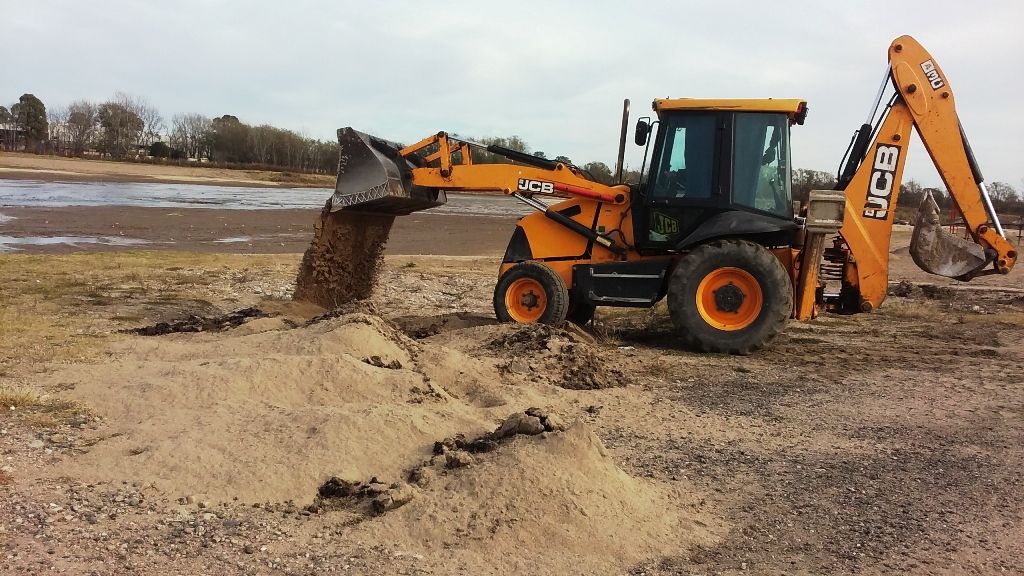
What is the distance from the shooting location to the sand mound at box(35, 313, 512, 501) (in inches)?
184

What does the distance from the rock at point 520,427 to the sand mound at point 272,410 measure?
0.46m

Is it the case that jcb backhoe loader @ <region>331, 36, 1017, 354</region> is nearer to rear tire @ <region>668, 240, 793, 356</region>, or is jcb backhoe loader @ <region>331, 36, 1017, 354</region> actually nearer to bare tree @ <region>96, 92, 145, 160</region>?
rear tire @ <region>668, 240, 793, 356</region>

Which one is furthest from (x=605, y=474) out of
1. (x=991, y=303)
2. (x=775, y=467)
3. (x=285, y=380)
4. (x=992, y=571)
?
(x=991, y=303)

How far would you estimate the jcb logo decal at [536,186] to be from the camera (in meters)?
9.99

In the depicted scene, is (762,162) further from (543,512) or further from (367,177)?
(543,512)

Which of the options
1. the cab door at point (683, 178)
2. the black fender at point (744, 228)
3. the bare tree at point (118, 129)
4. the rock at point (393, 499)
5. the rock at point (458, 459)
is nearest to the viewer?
the rock at point (393, 499)

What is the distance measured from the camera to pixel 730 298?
29.9ft

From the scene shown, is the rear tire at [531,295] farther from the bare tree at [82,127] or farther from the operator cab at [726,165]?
the bare tree at [82,127]

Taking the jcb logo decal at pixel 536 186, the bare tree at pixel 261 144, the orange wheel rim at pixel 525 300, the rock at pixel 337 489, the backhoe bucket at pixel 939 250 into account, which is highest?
the bare tree at pixel 261 144

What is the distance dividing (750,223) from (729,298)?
0.86m

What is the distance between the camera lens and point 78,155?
7144 cm

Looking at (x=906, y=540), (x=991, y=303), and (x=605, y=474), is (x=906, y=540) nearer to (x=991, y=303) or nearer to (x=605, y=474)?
(x=605, y=474)

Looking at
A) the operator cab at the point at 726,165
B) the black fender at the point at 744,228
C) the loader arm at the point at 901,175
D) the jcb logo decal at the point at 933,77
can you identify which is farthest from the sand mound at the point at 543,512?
the jcb logo decal at the point at 933,77

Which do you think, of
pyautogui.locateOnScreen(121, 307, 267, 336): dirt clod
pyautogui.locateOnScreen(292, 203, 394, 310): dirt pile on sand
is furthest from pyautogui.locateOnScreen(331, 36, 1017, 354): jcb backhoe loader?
pyautogui.locateOnScreen(121, 307, 267, 336): dirt clod
